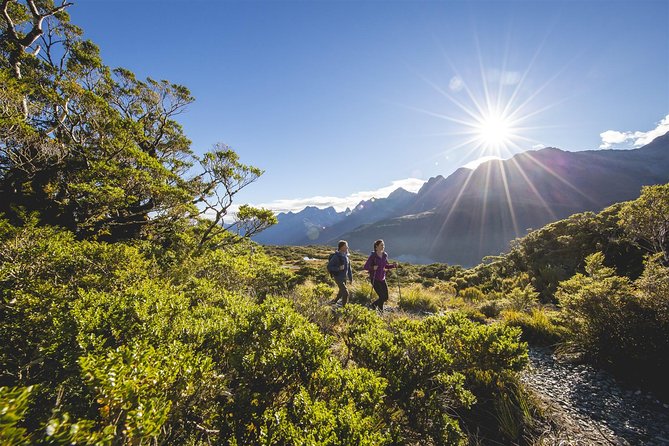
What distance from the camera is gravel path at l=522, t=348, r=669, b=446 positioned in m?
3.21

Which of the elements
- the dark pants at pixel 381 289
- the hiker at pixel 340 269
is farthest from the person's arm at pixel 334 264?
the dark pants at pixel 381 289

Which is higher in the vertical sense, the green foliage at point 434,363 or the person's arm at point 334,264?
the person's arm at point 334,264

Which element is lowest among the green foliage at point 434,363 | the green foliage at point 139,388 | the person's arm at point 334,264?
the green foliage at point 434,363

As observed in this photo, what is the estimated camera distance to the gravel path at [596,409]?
321 centimetres

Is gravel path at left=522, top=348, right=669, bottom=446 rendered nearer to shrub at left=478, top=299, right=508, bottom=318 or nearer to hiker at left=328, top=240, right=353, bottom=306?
shrub at left=478, top=299, right=508, bottom=318

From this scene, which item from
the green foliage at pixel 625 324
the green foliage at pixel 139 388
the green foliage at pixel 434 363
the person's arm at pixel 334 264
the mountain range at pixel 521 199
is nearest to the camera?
the green foliage at pixel 139 388

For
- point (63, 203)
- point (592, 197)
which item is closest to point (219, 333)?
point (63, 203)

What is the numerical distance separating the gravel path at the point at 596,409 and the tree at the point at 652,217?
23.2 ft

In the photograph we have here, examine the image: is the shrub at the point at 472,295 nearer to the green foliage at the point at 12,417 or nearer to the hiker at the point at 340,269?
the hiker at the point at 340,269

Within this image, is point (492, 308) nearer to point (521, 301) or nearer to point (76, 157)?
point (521, 301)

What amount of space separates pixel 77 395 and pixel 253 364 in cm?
139

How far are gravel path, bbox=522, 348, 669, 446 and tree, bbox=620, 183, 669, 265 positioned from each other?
278 inches

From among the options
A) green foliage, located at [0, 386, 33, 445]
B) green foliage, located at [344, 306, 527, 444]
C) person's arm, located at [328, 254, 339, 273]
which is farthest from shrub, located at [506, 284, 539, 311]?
green foliage, located at [0, 386, 33, 445]

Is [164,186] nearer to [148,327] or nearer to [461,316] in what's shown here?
[148,327]
